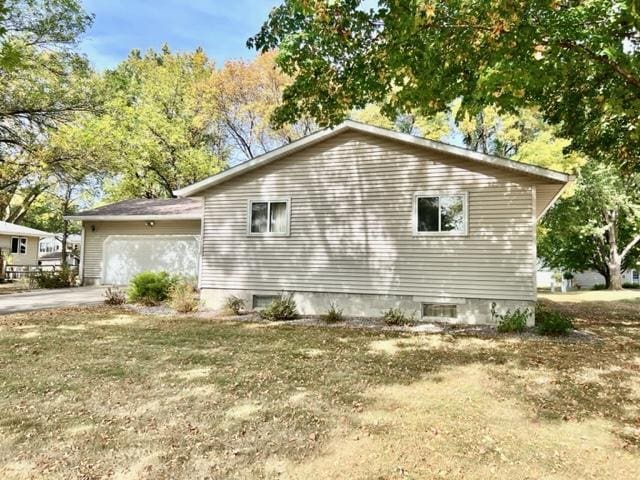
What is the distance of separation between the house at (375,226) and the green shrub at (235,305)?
28 cm

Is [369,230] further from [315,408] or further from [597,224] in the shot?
[597,224]

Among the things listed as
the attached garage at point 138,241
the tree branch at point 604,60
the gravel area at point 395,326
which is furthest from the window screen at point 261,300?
the tree branch at point 604,60

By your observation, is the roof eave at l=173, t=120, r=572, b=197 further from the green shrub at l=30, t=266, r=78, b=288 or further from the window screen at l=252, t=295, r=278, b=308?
the green shrub at l=30, t=266, r=78, b=288

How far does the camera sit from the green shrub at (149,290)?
12.8m

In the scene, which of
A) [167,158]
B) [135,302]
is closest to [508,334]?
[135,302]

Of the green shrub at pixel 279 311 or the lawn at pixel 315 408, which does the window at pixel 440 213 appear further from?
the green shrub at pixel 279 311

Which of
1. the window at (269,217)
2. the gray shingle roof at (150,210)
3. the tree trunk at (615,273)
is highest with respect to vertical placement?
the gray shingle roof at (150,210)

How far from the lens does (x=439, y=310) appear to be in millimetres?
10609

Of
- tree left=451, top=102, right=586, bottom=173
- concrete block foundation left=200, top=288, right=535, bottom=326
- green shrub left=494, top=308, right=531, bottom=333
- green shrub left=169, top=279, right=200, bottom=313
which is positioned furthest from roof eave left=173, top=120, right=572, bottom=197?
tree left=451, top=102, right=586, bottom=173

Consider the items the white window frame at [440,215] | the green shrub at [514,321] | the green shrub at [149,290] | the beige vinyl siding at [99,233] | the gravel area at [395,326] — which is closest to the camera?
the gravel area at [395,326]

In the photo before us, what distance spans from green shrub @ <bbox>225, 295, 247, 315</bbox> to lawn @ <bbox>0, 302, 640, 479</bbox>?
9.78 feet

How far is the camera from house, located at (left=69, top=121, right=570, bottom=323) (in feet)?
32.4

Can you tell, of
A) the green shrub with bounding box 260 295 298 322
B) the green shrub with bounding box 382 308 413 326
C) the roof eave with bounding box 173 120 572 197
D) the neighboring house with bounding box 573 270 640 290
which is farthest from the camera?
the neighboring house with bounding box 573 270 640 290

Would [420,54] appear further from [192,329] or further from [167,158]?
[167,158]
